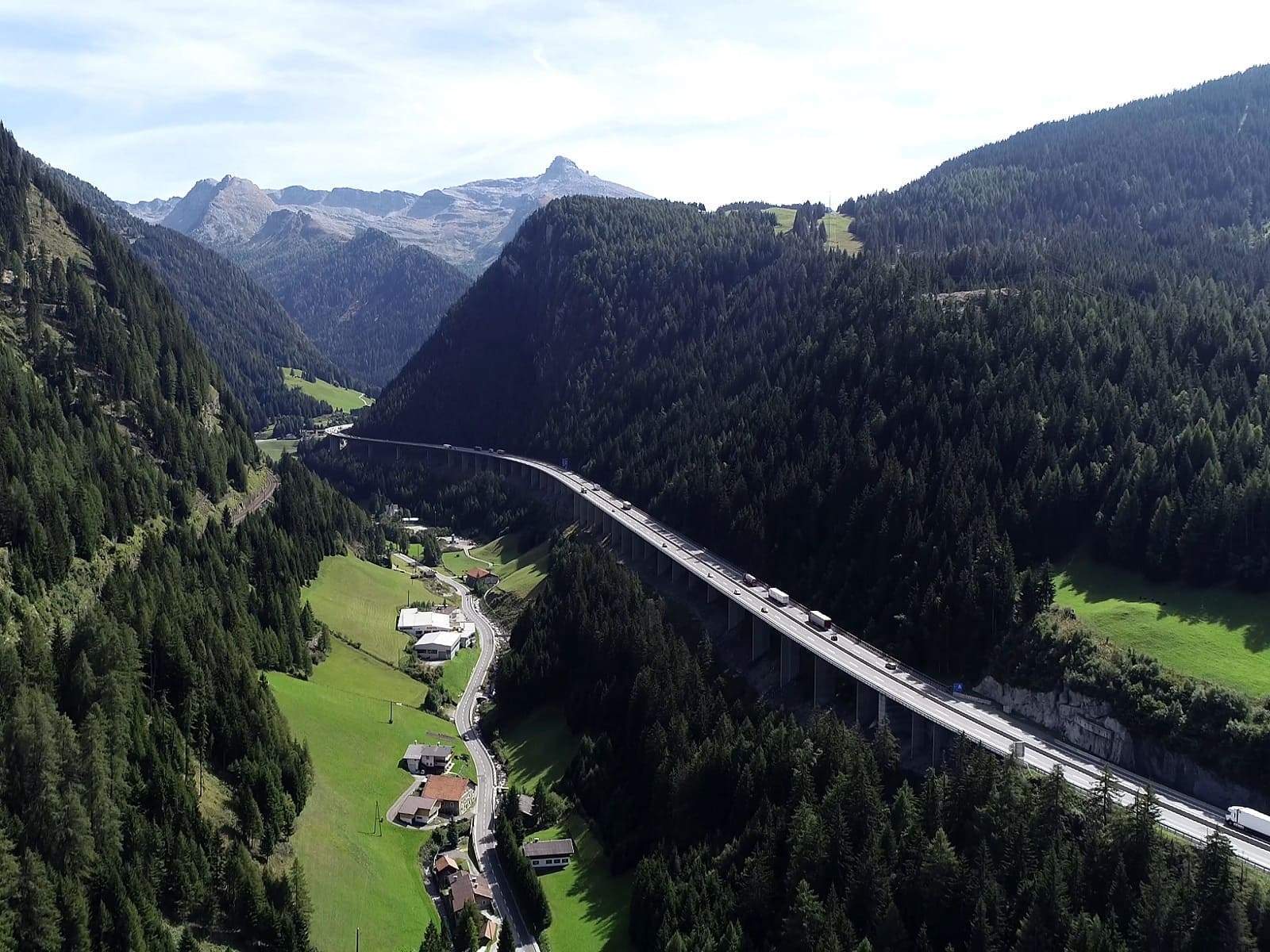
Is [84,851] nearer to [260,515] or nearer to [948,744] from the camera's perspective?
[948,744]

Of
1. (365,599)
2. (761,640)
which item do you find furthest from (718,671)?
(365,599)

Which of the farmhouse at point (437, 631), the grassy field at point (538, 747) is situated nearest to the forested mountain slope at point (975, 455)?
the grassy field at point (538, 747)

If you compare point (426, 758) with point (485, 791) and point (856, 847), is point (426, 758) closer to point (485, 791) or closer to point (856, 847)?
point (485, 791)

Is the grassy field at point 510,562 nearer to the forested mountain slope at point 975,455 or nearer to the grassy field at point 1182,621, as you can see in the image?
the forested mountain slope at point 975,455

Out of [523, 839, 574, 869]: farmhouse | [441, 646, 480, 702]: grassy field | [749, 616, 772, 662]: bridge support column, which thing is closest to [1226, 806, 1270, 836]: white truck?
[749, 616, 772, 662]: bridge support column

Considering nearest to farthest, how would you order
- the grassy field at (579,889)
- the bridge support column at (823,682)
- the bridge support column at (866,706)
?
the grassy field at (579,889)
the bridge support column at (866,706)
the bridge support column at (823,682)

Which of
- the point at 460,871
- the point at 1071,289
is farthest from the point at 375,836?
the point at 1071,289
